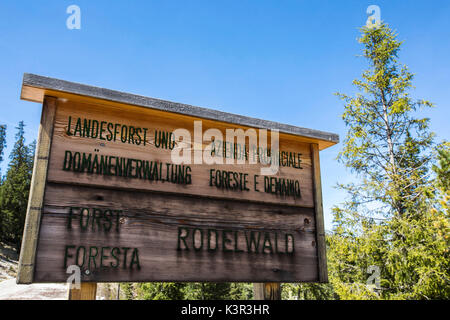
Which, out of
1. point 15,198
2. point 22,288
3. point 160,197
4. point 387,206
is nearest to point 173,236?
point 160,197

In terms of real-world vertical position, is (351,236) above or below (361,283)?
above

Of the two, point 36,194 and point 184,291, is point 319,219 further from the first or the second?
point 184,291

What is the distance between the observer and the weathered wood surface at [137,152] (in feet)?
7.45

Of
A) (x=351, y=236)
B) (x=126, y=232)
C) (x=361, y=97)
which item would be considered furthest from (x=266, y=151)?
(x=361, y=97)

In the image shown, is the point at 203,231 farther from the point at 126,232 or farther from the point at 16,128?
the point at 16,128

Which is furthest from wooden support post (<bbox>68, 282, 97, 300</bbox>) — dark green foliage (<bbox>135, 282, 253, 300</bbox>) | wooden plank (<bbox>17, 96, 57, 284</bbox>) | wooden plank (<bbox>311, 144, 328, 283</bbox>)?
dark green foliage (<bbox>135, 282, 253, 300</bbox>)

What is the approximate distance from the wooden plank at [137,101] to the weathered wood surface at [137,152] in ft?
0.26

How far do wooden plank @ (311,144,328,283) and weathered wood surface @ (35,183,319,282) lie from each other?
0.04 metres

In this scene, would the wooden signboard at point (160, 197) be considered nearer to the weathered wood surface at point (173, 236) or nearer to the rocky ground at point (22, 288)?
the weathered wood surface at point (173, 236)

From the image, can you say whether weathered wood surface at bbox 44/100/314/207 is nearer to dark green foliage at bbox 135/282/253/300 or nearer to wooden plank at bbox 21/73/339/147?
wooden plank at bbox 21/73/339/147

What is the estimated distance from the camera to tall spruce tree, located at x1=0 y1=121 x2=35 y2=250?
1636 inches

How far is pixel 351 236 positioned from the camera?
1184 centimetres
